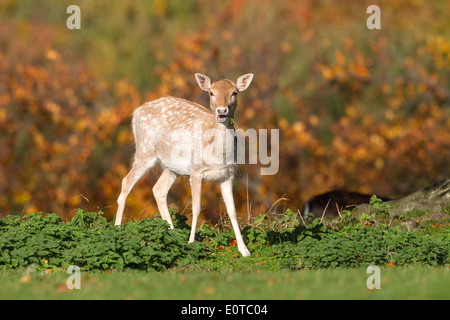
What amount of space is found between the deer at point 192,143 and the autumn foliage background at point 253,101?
823 cm

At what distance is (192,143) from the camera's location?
11.6 metres

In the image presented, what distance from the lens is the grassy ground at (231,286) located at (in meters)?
7.38

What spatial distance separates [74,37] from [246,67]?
632cm

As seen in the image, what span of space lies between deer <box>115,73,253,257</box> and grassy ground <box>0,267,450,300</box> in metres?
2.48

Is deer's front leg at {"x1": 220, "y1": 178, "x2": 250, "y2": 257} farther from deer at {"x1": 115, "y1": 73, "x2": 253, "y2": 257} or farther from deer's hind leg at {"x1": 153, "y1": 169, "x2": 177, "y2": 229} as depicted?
deer's hind leg at {"x1": 153, "y1": 169, "x2": 177, "y2": 229}

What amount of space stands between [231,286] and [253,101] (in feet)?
46.8

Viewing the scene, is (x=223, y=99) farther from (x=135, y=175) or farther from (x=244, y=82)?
(x=135, y=175)

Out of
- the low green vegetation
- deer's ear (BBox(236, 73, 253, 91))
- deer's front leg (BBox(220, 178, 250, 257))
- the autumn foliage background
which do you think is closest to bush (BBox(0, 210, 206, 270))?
the low green vegetation

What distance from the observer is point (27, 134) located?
23.1 metres

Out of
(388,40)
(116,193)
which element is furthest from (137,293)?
(388,40)

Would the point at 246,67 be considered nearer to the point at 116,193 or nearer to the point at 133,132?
the point at 116,193

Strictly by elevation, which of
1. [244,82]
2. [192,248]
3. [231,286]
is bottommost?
[231,286]

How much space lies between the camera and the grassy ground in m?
7.38

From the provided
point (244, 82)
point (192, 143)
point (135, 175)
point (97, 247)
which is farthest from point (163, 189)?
point (97, 247)
